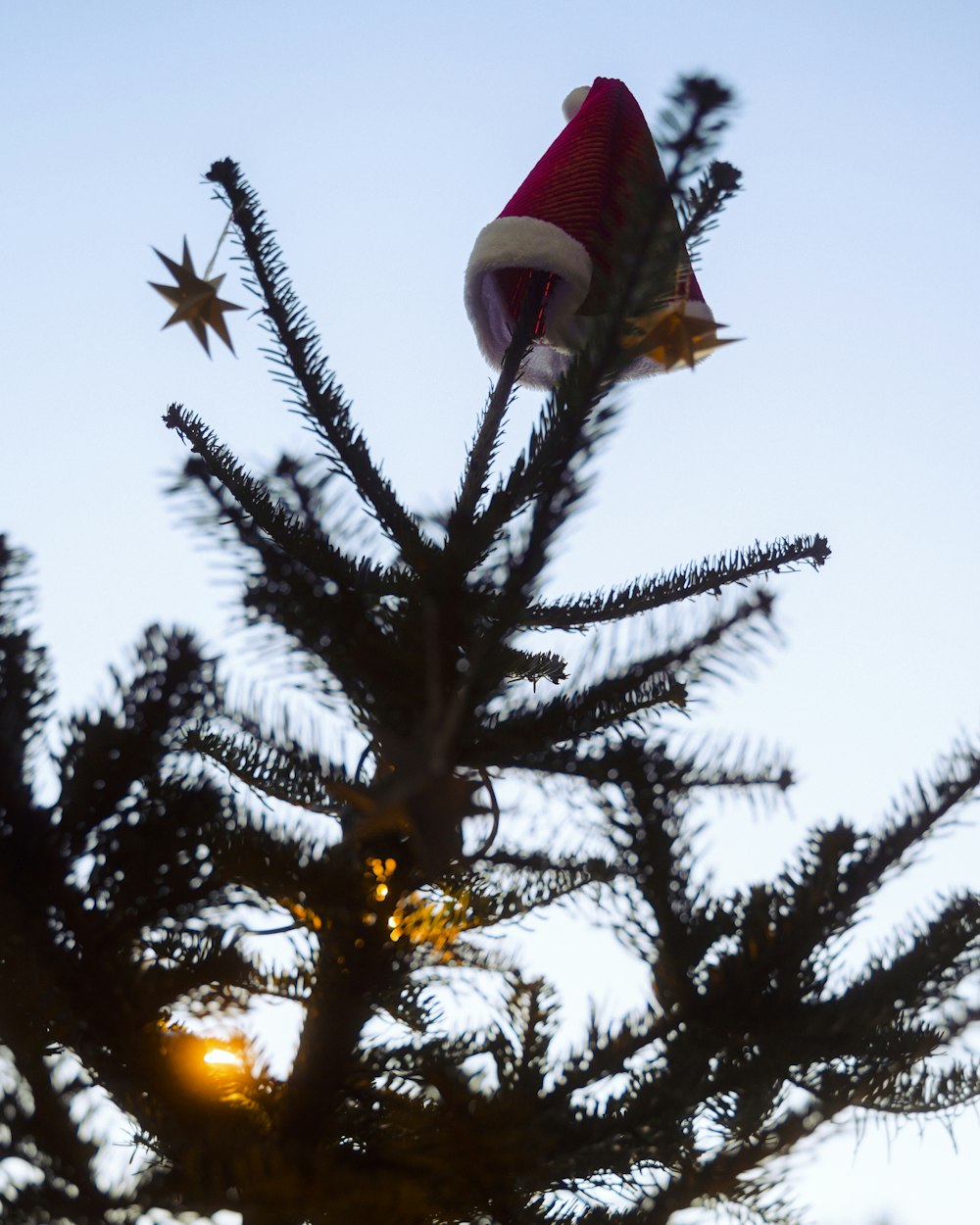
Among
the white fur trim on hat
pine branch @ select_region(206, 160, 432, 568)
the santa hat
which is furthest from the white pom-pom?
pine branch @ select_region(206, 160, 432, 568)

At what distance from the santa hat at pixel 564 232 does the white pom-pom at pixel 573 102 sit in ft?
0.25

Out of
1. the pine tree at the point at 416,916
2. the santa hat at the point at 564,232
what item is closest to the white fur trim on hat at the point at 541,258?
the santa hat at the point at 564,232

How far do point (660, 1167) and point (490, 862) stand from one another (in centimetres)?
66

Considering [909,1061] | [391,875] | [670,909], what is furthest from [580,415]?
[909,1061]

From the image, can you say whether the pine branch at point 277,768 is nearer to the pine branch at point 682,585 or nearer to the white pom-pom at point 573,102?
the pine branch at point 682,585

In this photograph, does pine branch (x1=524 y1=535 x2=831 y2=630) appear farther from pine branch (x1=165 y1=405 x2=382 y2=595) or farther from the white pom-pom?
the white pom-pom

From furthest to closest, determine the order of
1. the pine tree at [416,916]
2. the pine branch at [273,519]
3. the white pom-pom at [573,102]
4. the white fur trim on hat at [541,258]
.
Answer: the white pom-pom at [573,102]
the white fur trim on hat at [541,258]
the pine branch at [273,519]
the pine tree at [416,916]

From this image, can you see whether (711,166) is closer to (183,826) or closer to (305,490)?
(305,490)

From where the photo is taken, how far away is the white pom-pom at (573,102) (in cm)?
320

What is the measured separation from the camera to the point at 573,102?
3.21 meters

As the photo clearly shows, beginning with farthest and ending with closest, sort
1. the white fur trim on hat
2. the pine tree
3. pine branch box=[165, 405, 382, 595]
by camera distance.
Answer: the white fur trim on hat < pine branch box=[165, 405, 382, 595] < the pine tree

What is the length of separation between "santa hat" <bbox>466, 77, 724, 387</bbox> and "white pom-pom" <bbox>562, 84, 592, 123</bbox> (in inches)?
3.0

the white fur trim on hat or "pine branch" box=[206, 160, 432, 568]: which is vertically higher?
the white fur trim on hat

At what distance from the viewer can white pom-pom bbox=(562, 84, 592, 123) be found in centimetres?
320
